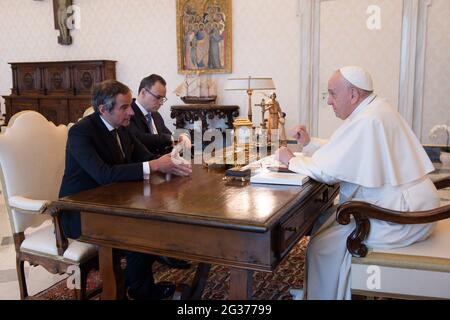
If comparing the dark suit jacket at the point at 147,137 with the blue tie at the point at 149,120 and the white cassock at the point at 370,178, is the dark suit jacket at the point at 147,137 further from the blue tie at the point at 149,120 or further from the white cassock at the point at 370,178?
the white cassock at the point at 370,178

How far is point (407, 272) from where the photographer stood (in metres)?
2.07

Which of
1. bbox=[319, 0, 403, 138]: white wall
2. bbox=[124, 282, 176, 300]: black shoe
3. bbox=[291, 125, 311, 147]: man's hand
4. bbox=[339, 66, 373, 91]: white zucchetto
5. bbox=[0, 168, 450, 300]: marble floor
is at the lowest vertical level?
bbox=[0, 168, 450, 300]: marble floor

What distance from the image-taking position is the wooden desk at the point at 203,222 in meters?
1.69

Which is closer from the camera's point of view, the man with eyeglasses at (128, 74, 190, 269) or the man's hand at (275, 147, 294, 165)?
the man's hand at (275, 147, 294, 165)

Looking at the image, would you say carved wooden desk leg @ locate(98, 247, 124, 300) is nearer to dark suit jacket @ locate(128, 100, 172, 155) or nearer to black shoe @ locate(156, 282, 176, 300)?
black shoe @ locate(156, 282, 176, 300)

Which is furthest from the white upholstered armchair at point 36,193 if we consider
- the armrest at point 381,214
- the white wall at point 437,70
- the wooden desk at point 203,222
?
the white wall at point 437,70

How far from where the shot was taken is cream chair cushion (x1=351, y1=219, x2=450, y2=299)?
6.68ft

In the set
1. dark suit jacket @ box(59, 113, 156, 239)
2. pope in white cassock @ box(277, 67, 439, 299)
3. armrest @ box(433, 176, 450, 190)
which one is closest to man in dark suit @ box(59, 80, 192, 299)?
dark suit jacket @ box(59, 113, 156, 239)

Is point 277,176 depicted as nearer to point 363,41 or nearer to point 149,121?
point 149,121

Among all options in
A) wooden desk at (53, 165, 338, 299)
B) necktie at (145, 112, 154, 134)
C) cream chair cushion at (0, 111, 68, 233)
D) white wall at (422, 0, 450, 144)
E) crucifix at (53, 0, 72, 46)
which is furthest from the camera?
crucifix at (53, 0, 72, 46)

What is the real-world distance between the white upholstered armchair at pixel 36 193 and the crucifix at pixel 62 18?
640 cm

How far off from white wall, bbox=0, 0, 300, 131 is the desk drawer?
469cm

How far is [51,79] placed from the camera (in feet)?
27.7

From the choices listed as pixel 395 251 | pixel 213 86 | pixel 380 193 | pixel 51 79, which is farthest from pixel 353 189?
pixel 51 79
